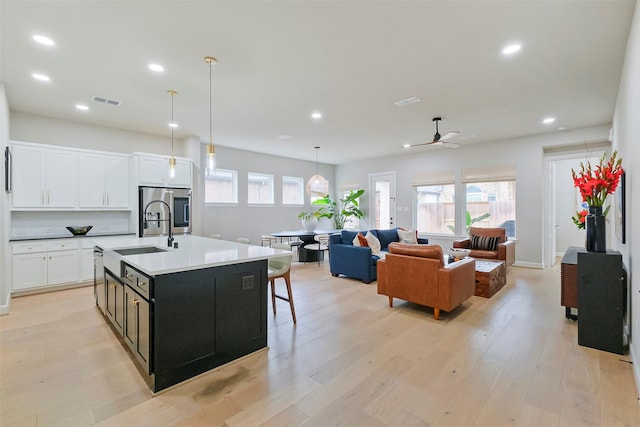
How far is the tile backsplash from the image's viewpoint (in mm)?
4754

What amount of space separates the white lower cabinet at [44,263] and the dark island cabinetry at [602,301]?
6.78 m

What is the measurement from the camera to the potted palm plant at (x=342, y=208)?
9.02m

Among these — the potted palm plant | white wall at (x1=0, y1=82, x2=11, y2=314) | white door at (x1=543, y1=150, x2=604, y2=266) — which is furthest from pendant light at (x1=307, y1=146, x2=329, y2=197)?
white door at (x1=543, y1=150, x2=604, y2=266)

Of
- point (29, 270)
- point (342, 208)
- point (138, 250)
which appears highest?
point (342, 208)

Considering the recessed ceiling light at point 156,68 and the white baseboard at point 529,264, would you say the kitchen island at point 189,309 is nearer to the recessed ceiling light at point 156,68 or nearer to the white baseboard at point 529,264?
the recessed ceiling light at point 156,68

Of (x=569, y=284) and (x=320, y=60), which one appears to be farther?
(x=569, y=284)

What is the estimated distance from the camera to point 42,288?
4.56 meters

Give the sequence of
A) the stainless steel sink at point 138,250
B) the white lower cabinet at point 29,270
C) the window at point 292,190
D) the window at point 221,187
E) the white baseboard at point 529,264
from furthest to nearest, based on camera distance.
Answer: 1. the window at point 292,190
2. the window at point 221,187
3. the white baseboard at point 529,264
4. the white lower cabinet at point 29,270
5. the stainless steel sink at point 138,250

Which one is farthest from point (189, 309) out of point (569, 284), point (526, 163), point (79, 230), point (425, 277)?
point (526, 163)

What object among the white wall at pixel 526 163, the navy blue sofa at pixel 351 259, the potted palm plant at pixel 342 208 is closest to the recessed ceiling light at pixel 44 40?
the navy blue sofa at pixel 351 259

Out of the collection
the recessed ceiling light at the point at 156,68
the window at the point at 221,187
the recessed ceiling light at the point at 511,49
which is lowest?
the window at the point at 221,187

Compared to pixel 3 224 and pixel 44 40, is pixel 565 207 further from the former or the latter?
pixel 3 224

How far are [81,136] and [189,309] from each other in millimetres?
5021

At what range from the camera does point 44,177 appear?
4648 mm
